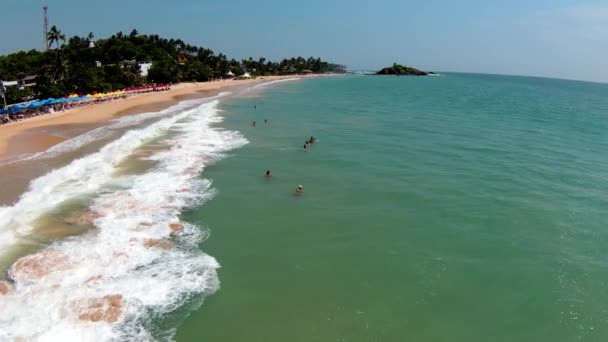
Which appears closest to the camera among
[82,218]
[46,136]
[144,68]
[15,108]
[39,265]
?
[39,265]

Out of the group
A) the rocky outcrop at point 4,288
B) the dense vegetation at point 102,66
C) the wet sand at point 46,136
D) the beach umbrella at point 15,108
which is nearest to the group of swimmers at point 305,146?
the wet sand at point 46,136

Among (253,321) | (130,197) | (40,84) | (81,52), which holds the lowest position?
(253,321)

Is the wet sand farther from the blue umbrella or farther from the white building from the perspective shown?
the white building

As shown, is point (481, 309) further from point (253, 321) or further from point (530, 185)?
point (530, 185)

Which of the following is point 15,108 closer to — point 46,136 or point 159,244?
point 46,136

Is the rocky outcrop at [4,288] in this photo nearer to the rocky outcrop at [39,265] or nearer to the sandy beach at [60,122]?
the rocky outcrop at [39,265]

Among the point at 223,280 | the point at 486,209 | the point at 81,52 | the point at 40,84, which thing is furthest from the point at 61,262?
the point at 81,52

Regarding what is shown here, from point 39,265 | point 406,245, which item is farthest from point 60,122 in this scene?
point 406,245
